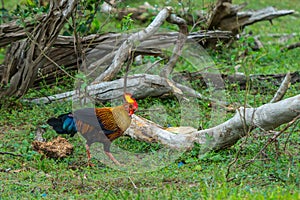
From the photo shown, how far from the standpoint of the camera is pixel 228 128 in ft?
17.1

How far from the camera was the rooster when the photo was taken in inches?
217

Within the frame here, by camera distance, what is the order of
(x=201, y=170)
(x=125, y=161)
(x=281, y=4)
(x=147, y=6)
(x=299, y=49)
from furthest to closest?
(x=281, y=4) < (x=147, y=6) < (x=299, y=49) < (x=125, y=161) < (x=201, y=170)

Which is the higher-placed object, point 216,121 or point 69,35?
point 69,35

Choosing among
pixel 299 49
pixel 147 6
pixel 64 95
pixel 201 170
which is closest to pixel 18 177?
pixel 201 170

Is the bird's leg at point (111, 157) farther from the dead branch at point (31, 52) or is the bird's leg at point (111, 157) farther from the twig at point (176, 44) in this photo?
the twig at point (176, 44)

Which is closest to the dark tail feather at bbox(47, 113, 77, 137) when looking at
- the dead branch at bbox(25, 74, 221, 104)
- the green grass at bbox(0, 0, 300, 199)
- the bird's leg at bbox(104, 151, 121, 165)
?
the green grass at bbox(0, 0, 300, 199)

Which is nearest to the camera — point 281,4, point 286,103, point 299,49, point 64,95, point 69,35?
point 286,103

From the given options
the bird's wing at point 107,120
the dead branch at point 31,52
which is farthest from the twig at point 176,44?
the bird's wing at point 107,120

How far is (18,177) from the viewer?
16.9 feet

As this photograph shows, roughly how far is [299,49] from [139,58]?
2.71 m

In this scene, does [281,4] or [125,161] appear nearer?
[125,161]

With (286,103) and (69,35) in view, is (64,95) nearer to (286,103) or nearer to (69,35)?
(69,35)

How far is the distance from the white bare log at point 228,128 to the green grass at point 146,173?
10 cm

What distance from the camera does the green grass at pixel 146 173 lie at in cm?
435
